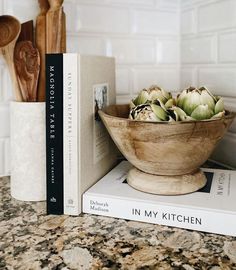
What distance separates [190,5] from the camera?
40.5 inches

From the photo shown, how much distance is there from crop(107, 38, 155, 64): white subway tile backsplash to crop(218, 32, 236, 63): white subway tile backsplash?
8.7 inches

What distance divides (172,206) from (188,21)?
2.10ft

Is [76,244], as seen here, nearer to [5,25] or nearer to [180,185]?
[180,185]

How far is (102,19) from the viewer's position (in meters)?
0.98

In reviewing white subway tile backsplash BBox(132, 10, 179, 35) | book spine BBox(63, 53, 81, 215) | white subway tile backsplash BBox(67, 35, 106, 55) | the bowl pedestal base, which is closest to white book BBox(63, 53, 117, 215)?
book spine BBox(63, 53, 81, 215)

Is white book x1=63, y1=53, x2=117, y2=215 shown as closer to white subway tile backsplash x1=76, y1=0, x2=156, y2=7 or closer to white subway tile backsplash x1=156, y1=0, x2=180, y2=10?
white subway tile backsplash x1=76, y1=0, x2=156, y2=7

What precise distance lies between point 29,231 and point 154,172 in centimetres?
24

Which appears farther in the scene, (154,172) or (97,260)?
(154,172)

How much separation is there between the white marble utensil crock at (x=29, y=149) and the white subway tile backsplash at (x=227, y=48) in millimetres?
491

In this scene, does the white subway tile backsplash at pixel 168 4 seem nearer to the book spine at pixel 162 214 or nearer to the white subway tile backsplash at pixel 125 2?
the white subway tile backsplash at pixel 125 2

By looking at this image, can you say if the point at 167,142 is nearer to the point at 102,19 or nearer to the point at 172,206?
the point at 172,206

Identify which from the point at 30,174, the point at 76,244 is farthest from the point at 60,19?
the point at 76,244

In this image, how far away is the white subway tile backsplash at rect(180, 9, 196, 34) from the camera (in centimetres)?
102

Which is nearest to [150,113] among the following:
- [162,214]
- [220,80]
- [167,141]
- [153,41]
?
[167,141]
